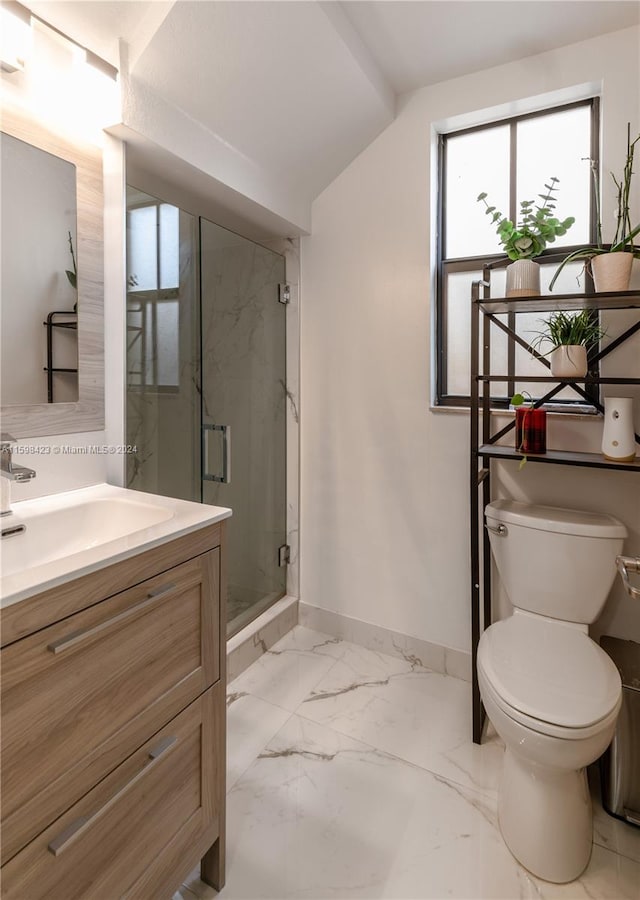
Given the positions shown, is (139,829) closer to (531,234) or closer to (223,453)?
(223,453)

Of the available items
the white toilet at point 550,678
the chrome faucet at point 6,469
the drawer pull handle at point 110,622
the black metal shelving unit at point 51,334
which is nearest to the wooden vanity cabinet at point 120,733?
the drawer pull handle at point 110,622

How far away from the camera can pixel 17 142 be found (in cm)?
127

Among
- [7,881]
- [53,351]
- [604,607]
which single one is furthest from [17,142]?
[604,607]

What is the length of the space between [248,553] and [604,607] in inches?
58.0

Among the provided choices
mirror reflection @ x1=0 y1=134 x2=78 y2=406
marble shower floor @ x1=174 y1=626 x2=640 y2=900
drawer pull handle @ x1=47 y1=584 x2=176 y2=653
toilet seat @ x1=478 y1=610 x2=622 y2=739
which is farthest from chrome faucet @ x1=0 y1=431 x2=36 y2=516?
toilet seat @ x1=478 y1=610 x2=622 y2=739

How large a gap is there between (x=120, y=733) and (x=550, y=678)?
3.55 ft

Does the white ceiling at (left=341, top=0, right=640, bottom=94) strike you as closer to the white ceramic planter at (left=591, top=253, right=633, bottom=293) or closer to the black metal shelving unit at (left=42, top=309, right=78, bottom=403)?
the white ceramic planter at (left=591, top=253, right=633, bottom=293)

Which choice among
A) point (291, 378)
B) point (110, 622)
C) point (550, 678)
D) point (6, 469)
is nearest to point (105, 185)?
point (6, 469)

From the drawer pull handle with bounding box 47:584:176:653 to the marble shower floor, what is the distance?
2.67 ft

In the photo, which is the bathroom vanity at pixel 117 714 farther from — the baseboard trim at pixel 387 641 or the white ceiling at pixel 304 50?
the white ceiling at pixel 304 50

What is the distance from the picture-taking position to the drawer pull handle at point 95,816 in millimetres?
833

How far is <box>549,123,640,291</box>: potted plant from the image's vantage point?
1.50 meters

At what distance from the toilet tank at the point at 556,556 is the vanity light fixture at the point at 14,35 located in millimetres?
1886

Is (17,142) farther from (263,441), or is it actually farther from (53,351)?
(263,441)
